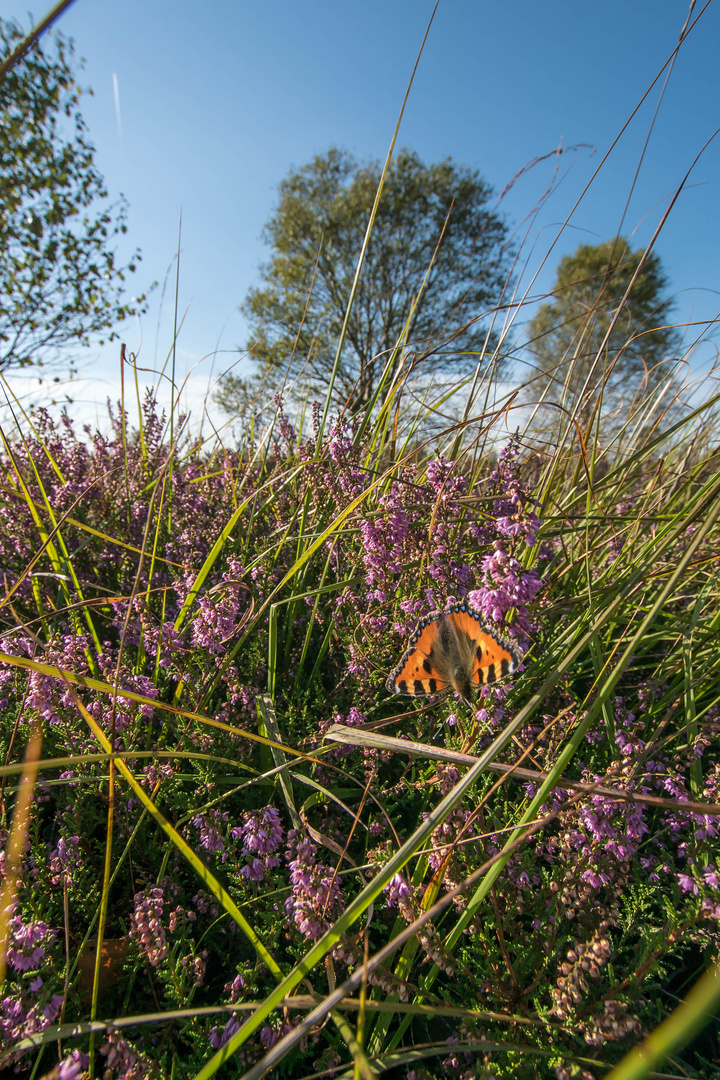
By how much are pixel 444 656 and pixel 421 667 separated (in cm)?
9

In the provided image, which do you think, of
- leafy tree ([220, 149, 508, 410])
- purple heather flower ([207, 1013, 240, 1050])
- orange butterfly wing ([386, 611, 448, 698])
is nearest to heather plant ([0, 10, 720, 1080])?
purple heather flower ([207, 1013, 240, 1050])

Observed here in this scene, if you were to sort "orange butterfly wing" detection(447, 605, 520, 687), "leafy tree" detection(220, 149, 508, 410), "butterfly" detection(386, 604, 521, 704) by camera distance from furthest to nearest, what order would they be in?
"leafy tree" detection(220, 149, 508, 410) < "butterfly" detection(386, 604, 521, 704) < "orange butterfly wing" detection(447, 605, 520, 687)

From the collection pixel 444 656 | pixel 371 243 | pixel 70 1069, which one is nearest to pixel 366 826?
pixel 444 656

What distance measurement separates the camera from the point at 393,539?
205cm

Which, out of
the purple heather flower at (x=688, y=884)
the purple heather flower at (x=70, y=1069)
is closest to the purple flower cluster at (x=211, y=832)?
the purple heather flower at (x=70, y=1069)

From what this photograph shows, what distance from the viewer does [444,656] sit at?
1.85 meters

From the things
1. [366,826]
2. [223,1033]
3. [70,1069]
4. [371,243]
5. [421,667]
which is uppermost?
[371,243]

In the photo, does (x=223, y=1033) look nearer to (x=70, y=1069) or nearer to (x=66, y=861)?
(x=70, y=1069)

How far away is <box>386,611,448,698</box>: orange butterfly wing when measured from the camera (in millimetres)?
1830

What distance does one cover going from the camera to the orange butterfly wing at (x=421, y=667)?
183 centimetres

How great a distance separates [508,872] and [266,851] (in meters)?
0.75

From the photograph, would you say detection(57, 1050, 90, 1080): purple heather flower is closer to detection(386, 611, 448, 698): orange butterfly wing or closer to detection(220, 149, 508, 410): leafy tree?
detection(386, 611, 448, 698): orange butterfly wing

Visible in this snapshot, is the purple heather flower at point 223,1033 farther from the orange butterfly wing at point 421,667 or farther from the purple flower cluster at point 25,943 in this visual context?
the orange butterfly wing at point 421,667

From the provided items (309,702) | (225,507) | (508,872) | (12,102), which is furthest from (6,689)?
(12,102)
